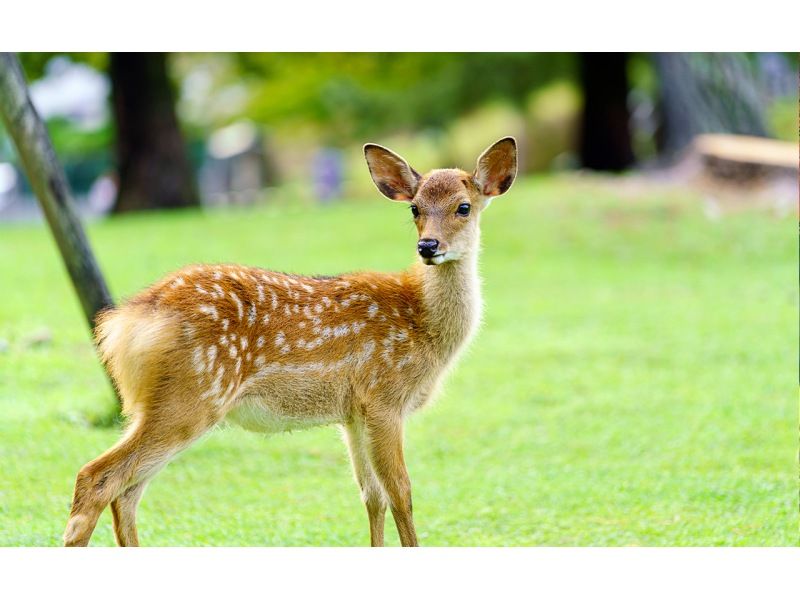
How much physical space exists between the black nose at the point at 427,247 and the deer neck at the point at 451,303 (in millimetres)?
452

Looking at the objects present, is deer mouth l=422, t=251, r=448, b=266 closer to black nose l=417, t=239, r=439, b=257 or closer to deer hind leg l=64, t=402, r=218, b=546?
black nose l=417, t=239, r=439, b=257

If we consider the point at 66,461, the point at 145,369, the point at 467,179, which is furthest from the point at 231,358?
the point at 66,461

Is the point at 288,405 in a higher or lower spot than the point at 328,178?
higher

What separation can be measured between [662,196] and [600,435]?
23.8ft

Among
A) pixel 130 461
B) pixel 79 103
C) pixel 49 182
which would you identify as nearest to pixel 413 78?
pixel 49 182

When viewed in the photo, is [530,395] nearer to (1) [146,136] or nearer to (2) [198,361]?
(2) [198,361]

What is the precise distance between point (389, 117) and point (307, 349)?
Result: 1688cm

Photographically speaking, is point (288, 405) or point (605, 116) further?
point (605, 116)

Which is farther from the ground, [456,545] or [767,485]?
[456,545]

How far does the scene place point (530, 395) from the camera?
864 centimetres

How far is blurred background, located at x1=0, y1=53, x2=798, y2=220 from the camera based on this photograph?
15.9 m

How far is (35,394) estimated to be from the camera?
7.92m

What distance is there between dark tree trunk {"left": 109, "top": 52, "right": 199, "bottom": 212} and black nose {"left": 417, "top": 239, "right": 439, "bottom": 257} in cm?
1171

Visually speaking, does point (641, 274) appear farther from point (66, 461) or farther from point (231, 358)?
point (231, 358)
